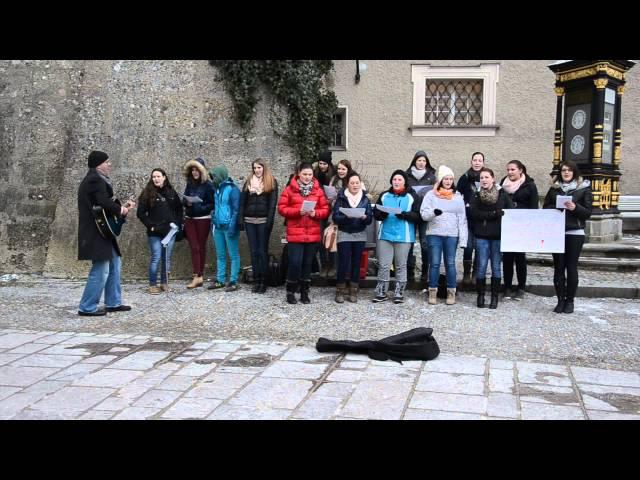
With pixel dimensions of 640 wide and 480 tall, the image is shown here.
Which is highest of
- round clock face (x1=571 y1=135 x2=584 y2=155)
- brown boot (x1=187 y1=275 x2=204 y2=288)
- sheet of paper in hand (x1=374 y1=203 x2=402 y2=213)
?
round clock face (x1=571 y1=135 x2=584 y2=155)

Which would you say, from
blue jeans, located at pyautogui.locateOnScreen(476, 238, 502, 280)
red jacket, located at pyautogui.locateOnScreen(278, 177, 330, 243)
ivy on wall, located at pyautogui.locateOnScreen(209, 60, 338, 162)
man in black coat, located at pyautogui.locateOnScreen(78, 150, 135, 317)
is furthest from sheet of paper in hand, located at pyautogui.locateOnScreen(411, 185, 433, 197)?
man in black coat, located at pyautogui.locateOnScreen(78, 150, 135, 317)

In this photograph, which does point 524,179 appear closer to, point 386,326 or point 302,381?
point 386,326

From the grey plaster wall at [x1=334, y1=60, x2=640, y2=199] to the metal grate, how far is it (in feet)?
1.38

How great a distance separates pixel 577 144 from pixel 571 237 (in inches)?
145

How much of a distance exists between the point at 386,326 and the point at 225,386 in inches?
92.1

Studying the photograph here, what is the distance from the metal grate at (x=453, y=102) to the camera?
1421 centimetres

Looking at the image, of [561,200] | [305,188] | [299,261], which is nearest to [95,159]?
[305,188]

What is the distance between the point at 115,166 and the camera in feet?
30.5

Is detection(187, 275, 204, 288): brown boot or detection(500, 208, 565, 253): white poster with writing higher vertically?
detection(500, 208, 565, 253): white poster with writing

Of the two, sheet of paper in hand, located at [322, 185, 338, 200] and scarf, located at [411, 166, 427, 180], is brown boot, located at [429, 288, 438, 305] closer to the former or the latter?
scarf, located at [411, 166, 427, 180]

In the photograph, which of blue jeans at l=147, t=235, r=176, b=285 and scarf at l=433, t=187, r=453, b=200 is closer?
scarf at l=433, t=187, r=453, b=200

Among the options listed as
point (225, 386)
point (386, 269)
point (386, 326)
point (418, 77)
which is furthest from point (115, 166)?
point (418, 77)

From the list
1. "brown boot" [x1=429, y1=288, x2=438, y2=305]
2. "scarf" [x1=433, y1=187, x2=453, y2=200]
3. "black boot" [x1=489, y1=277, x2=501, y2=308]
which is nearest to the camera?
"black boot" [x1=489, y1=277, x2=501, y2=308]

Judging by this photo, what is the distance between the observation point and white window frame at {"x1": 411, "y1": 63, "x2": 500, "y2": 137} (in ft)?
45.5
